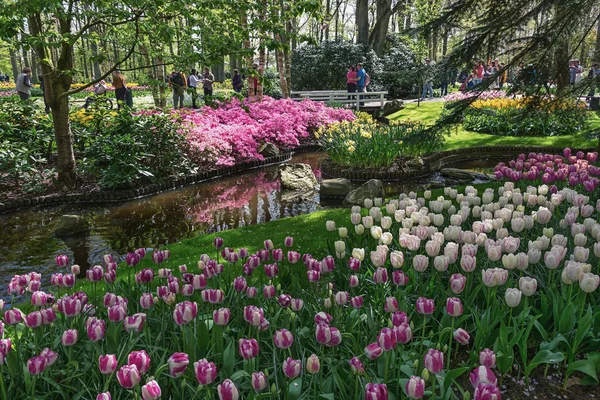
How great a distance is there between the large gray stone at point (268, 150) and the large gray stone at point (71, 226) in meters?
6.56

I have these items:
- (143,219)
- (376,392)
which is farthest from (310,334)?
(143,219)

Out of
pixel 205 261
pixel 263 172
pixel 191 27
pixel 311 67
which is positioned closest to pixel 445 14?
pixel 191 27

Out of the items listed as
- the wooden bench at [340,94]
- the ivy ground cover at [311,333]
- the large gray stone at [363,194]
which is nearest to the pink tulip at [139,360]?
the ivy ground cover at [311,333]

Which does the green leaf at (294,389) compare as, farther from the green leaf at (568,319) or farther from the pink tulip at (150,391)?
the green leaf at (568,319)

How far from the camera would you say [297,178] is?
10.8 meters

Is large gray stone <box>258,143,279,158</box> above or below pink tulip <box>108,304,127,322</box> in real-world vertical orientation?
below

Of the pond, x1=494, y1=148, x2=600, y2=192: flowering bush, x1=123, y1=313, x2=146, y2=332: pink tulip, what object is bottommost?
the pond

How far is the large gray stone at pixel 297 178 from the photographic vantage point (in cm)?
1065

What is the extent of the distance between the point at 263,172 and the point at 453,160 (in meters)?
4.98

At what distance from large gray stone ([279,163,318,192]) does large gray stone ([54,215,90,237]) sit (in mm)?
4221

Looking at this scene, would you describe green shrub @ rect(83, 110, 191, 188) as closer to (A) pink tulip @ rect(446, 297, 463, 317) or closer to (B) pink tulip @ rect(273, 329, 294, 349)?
(B) pink tulip @ rect(273, 329, 294, 349)

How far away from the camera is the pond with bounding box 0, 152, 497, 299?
22.6 ft

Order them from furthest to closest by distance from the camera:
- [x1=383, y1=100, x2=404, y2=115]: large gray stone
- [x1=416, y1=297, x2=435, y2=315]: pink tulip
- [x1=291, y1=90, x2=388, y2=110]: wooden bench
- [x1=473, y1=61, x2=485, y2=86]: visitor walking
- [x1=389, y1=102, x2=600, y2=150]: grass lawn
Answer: [x1=383, y1=100, x2=404, y2=115]: large gray stone < [x1=291, y1=90, x2=388, y2=110]: wooden bench < [x1=389, y1=102, x2=600, y2=150]: grass lawn < [x1=473, y1=61, x2=485, y2=86]: visitor walking < [x1=416, y1=297, x2=435, y2=315]: pink tulip

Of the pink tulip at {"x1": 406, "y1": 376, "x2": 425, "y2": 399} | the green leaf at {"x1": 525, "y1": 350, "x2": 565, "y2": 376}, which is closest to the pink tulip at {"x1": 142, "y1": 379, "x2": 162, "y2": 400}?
the pink tulip at {"x1": 406, "y1": 376, "x2": 425, "y2": 399}
